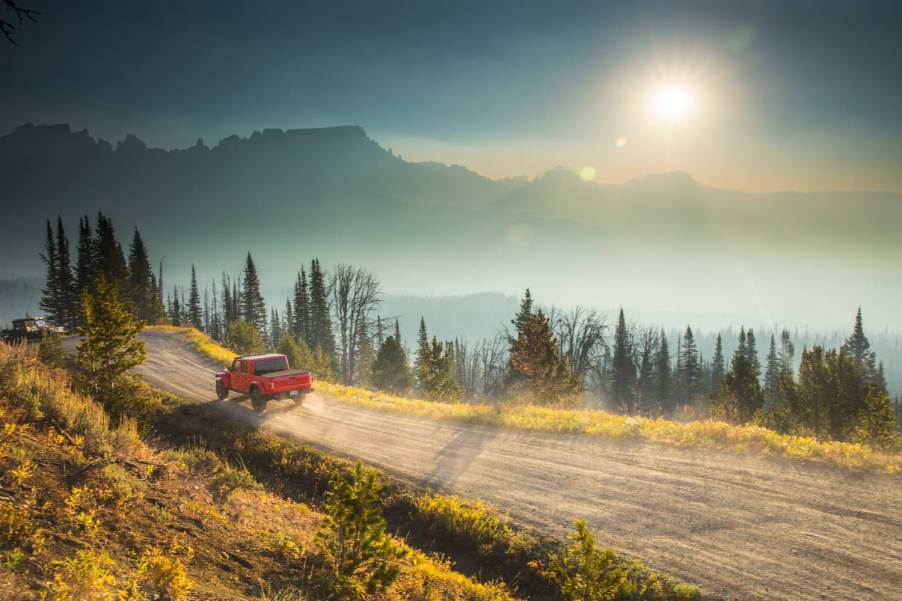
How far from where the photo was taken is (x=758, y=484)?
966 centimetres

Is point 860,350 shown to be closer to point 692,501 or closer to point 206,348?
point 692,501

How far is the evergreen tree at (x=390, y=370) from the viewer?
48.7m

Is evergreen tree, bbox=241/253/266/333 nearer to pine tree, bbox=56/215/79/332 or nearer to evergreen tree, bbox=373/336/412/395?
pine tree, bbox=56/215/79/332

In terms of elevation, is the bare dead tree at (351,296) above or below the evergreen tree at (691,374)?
above

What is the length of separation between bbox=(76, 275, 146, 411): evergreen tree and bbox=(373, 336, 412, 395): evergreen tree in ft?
117

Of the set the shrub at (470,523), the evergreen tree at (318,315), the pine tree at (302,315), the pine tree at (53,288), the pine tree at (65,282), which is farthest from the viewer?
the pine tree at (302,315)

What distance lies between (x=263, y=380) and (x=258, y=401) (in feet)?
2.88

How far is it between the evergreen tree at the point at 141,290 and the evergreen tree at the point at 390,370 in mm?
36903

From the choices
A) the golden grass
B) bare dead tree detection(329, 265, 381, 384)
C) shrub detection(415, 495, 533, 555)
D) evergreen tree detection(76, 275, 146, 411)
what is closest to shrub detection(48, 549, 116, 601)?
shrub detection(415, 495, 533, 555)

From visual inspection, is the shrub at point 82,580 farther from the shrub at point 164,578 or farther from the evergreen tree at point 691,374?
the evergreen tree at point 691,374

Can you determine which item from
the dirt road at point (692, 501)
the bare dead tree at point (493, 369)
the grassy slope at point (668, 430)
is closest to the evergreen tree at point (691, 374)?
the bare dead tree at point (493, 369)

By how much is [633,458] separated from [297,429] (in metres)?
11.1

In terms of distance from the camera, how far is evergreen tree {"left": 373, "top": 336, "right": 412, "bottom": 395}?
160ft

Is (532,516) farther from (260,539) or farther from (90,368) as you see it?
(90,368)
